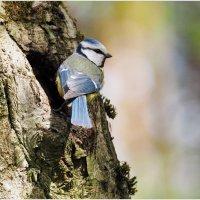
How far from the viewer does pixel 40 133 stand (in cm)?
317

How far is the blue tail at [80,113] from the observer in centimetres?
317

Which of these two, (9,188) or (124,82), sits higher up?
(124,82)

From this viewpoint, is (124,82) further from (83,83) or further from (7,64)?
(7,64)

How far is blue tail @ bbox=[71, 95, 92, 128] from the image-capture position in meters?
3.17

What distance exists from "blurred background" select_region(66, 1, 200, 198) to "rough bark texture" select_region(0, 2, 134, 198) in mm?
2004

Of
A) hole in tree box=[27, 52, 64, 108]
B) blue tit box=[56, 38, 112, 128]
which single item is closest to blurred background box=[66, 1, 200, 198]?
blue tit box=[56, 38, 112, 128]

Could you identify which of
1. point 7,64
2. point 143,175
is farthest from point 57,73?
point 143,175

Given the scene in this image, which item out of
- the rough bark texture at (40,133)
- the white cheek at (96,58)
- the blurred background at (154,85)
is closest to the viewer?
the rough bark texture at (40,133)

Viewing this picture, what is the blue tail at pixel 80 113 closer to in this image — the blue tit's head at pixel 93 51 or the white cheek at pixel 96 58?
the blue tit's head at pixel 93 51

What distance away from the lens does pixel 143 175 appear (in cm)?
556

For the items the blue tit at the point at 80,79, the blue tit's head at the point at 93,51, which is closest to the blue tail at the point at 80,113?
the blue tit at the point at 80,79

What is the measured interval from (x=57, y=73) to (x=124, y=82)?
7.20 feet

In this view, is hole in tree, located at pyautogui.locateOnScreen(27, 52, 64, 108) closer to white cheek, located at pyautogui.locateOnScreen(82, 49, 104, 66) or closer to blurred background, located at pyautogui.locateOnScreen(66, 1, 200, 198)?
white cheek, located at pyautogui.locateOnScreen(82, 49, 104, 66)

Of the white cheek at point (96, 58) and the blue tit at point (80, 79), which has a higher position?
the white cheek at point (96, 58)
